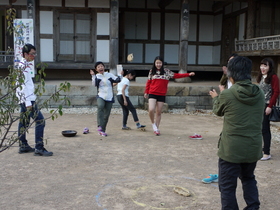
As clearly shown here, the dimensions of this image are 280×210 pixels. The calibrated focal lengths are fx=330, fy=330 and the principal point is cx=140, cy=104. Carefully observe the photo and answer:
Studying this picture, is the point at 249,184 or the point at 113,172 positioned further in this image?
the point at 113,172

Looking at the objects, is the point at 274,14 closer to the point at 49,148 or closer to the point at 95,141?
the point at 95,141

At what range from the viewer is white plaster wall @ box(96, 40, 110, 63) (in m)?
12.7

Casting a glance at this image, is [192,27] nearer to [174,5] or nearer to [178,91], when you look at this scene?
[174,5]

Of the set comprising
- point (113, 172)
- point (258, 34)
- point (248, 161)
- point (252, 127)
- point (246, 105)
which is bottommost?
point (113, 172)

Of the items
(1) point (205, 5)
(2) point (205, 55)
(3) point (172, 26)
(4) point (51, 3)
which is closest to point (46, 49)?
(4) point (51, 3)

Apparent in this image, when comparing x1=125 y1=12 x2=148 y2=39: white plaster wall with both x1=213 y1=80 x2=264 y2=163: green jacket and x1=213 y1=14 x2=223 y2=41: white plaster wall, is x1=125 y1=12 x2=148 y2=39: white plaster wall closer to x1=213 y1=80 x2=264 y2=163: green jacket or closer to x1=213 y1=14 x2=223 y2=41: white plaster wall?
x1=213 y1=14 x2=223 y2=41: white plaster wall

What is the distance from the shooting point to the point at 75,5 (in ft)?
40.9

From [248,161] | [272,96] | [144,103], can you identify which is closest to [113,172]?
[248,161]

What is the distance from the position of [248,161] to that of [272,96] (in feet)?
7.76

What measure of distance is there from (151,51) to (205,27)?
2760 mm

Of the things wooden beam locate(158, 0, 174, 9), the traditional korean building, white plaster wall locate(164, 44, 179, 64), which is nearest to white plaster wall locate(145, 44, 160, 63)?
white plaster wall locate(164, 44, 179, 64)

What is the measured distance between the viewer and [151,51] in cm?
1502

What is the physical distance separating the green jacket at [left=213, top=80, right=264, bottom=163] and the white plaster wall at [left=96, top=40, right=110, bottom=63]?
404 inches

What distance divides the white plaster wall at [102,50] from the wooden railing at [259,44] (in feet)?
16.3
